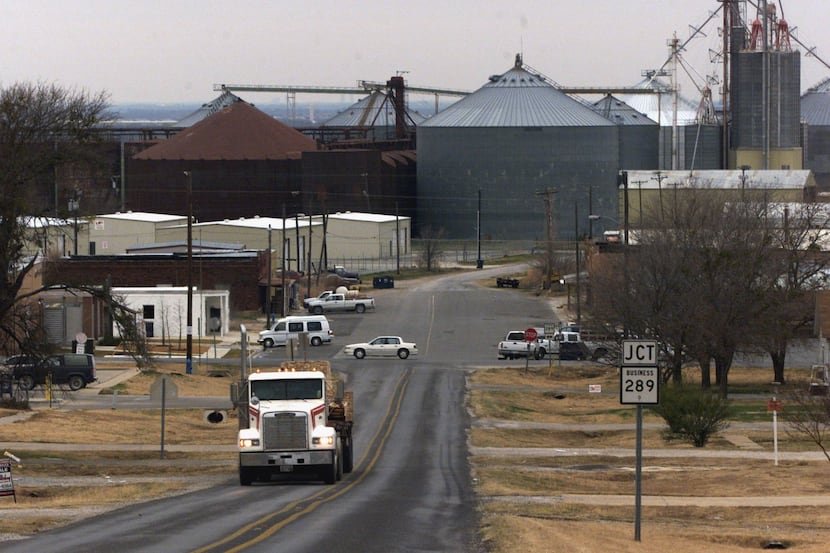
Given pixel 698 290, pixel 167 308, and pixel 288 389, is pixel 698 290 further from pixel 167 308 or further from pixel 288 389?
pixel 167 308

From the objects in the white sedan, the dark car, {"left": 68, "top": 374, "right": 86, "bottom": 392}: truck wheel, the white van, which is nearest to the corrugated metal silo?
the white van

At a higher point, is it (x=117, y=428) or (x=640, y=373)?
(x=640, y=373)

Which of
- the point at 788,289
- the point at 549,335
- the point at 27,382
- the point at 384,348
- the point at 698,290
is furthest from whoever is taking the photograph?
the point at 549,335

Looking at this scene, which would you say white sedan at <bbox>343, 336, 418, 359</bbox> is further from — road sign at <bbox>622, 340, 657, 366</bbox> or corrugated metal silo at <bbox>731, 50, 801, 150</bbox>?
corrugated metal silo at <bbox>731, 50, 801, 150</bbox>

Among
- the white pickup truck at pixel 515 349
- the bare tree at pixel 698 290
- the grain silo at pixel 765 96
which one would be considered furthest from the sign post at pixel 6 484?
the grain silo at pixel 765 96

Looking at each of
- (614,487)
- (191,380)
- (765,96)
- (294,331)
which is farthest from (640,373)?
(765,96)

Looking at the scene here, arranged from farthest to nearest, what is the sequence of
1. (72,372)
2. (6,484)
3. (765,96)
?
(765,96) < (72,372) < (6,484)

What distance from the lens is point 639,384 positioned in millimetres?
18984

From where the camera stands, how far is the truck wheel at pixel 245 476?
1103 inches

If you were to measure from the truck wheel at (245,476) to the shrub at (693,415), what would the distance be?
15671mm

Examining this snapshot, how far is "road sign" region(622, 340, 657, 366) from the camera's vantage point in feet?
61.8

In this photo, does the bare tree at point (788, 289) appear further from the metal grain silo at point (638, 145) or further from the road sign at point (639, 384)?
the metal grain silo at point (638, 145)

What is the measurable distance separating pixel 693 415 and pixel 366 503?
58.1 ft

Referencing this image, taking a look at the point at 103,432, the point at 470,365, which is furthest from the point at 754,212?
the point at 103,432
